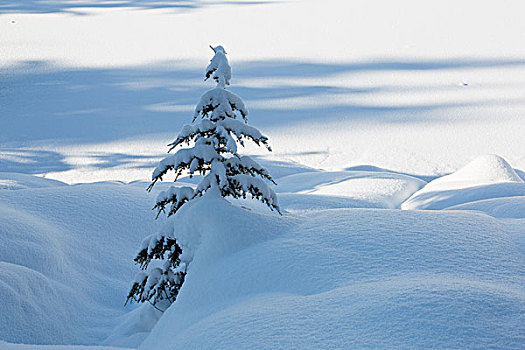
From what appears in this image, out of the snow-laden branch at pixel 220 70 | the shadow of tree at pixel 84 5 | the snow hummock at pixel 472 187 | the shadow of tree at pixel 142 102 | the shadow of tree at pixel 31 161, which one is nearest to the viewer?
the snow-laden branch at pixel 220 70

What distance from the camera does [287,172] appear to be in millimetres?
9688

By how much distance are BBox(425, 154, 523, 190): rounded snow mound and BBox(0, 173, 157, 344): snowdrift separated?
428cm

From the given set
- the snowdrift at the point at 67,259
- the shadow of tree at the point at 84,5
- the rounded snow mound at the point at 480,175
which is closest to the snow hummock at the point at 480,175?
the rounded snow mound at the point at 480,175

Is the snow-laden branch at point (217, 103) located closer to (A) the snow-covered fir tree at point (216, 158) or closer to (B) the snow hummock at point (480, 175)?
(A) the snow-covered fir tree at point (216, 158)

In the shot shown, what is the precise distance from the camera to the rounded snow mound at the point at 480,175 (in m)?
7.65

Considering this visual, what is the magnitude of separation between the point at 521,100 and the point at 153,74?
10.2 meters

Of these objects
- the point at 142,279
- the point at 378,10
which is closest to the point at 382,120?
the point at 142,279

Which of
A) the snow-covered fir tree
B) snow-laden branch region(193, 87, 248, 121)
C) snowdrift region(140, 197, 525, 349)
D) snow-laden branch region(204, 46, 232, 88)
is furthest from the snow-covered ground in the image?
snow-laden branch region(204, 46, 232, 88)

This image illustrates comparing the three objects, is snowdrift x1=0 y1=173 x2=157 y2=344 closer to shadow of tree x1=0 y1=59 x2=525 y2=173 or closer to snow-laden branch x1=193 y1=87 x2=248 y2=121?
snow-laden branch x1=193 y1=87 x2=248 y2=121

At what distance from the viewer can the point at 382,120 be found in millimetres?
12562

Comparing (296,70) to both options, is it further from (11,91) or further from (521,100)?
(11,91)

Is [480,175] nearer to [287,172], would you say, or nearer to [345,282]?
[287,172]

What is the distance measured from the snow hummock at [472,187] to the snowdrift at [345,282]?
324cm

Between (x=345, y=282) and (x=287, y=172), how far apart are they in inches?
275
